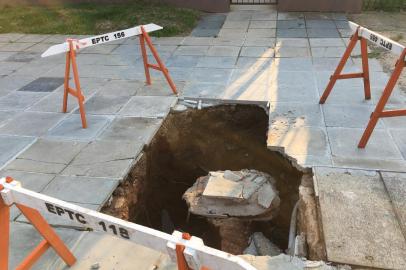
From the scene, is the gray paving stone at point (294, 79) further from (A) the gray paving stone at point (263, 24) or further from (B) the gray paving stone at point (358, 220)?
(A) the gray paving stone at point (263, 24)

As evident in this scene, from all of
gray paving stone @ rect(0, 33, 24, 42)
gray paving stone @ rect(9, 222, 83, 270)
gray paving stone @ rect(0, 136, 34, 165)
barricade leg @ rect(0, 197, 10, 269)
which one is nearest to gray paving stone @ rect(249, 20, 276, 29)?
gray paving stone @ rect(0, 33, 24, 42)

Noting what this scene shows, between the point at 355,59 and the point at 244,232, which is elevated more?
the point at 355,59

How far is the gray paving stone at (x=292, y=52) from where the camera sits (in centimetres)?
786

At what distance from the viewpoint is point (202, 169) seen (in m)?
5.60

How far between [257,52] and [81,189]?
523 cm

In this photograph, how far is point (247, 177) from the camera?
4.83 metres

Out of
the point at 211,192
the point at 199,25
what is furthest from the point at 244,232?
the point at 199,25

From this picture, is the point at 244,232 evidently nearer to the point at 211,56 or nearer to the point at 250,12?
the point at 211,56

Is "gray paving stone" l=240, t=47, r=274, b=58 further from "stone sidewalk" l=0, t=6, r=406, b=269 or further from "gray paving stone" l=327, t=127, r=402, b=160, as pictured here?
"gray paving stone" l=327, t=127, r=402, b=160

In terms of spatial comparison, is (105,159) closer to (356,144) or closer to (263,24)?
(356,144)

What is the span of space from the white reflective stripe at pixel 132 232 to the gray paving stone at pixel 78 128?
2827mm

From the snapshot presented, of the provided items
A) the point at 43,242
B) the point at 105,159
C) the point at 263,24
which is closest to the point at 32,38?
the point at 263,24

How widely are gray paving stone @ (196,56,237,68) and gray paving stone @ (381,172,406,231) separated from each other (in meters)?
4.11

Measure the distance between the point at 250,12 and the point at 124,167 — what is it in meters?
7.93
